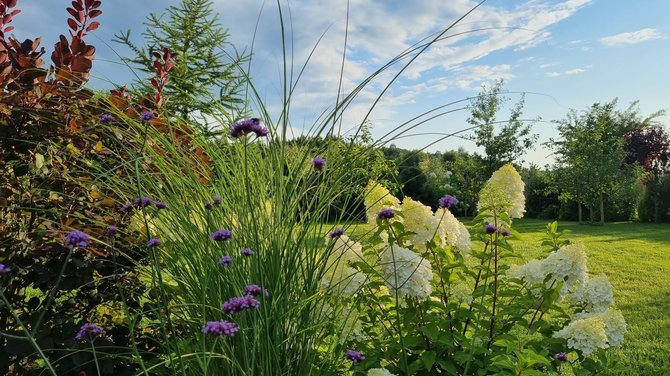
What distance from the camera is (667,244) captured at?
1194 centimetres

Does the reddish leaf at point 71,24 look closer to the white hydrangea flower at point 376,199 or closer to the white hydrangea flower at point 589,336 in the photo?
the white hydrangea flower at point 376,199

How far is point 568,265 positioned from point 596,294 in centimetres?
36

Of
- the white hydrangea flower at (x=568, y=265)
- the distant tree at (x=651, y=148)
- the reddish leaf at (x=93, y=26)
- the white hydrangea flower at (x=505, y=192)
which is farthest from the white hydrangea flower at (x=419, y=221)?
the distant tree at (x=651, y=148)

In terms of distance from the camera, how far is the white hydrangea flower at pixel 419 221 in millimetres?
2402

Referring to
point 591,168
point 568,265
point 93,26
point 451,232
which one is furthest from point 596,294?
point 591,168

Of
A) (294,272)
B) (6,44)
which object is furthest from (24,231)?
(294,272)

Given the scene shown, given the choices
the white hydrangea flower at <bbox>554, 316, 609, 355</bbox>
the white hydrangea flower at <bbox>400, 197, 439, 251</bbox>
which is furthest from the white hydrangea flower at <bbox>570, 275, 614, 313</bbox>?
the white hydrangea flower at <bbox>400, 197, 439, 251</bbox>

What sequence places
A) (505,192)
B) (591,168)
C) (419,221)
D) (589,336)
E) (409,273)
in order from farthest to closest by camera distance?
1. (591,168)
2. (505,192)
3. (419,221)
4. (589,336)
5. (409,273)

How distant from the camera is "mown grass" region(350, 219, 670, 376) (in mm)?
4113

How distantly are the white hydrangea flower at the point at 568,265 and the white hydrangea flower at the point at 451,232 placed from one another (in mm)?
414

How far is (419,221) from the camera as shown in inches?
95.2

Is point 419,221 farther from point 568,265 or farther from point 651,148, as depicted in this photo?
point 651,148

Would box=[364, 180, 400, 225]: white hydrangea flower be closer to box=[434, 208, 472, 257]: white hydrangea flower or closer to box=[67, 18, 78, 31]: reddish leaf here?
box=[434, 208, 472, 257]: white hydrangea flower

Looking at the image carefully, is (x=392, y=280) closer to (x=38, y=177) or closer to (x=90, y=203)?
(x=90, y=203)
